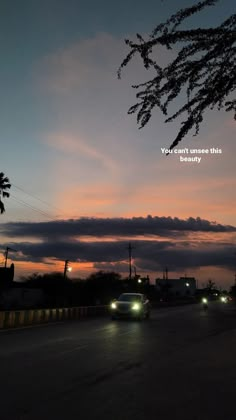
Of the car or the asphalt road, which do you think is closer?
the asphalt road

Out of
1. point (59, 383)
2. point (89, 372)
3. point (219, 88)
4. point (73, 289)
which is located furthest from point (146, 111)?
point (73, 289)

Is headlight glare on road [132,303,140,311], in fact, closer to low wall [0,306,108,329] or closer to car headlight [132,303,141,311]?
car headlight [132,303,141,311]

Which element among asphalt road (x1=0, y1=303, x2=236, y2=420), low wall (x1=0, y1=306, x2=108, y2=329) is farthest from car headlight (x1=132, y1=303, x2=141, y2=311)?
asphalt road (x1=0, y1=303, x2=236, y2=420)

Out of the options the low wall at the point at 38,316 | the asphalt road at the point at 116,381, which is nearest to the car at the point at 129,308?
the low wall at the point at 38,316

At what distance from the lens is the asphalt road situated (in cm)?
691

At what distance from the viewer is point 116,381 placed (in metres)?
9.12

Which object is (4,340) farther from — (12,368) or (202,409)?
(202,409)

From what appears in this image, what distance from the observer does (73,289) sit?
79062mm

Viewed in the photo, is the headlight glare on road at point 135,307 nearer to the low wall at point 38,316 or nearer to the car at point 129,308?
the car at point 129,308

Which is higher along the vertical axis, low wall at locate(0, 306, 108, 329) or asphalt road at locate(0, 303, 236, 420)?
low wall at locate(0, 306, 108, 329)

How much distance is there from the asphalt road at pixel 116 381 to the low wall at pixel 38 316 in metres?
7.38

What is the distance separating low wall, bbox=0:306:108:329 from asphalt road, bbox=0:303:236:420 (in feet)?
24.2

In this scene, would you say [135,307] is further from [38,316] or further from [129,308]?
[38,316]

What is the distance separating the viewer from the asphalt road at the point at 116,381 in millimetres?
6914
